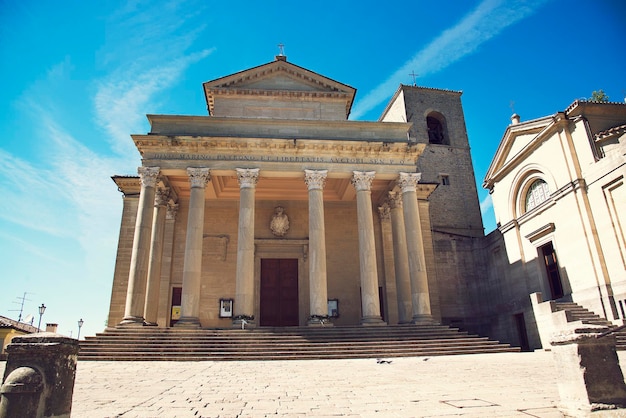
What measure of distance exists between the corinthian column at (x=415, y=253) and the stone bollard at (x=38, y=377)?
1589 centimetres

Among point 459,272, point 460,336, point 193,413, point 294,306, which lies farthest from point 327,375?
point 459,272

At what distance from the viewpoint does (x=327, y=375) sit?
9.00 metres

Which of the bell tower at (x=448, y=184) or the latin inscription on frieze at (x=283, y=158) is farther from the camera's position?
the bell tower at (x=448, y=184)

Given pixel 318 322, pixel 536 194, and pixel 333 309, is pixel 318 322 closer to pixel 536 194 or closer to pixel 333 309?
pixel 333 309

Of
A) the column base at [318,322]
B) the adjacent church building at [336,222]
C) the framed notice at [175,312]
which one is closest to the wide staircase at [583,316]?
the adjacent church building at [336,222]

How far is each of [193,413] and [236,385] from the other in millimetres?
2691

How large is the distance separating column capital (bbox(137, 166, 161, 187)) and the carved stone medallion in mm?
6951

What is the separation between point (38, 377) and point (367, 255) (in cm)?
1572

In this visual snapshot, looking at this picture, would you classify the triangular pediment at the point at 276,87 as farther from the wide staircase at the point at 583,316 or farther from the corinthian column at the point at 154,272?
the wide staircase at the point at 583,316

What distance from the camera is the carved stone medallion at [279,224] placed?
23.6m

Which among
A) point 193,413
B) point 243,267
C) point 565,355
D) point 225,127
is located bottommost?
point 193,413

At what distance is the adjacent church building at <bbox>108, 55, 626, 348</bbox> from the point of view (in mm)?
18172

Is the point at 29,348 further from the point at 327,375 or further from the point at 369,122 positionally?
the point at 369,122

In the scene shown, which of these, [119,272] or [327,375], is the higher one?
[119,272]
